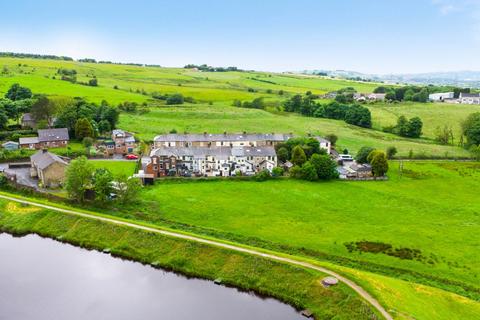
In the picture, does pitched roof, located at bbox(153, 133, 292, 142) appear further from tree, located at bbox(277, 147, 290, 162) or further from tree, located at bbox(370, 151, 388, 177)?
tree, located at bbox(370, 151, 388, 177)

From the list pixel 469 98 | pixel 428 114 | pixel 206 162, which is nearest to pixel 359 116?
pixel 428 114

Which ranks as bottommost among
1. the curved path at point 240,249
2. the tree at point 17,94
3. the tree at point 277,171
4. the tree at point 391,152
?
the curved path at point 240,249

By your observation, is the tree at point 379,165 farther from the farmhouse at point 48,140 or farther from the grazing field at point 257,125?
the farmhouse at point 48,140

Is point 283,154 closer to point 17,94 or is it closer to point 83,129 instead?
point 83,129

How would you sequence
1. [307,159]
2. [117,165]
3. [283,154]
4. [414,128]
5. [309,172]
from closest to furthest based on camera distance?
1. [309,172]
2. [117,165]
3. [307,159]
4. [283,154]
5. [414,128]

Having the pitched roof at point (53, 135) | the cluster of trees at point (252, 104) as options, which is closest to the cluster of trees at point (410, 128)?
the cluster of trees at point (252, 104)
